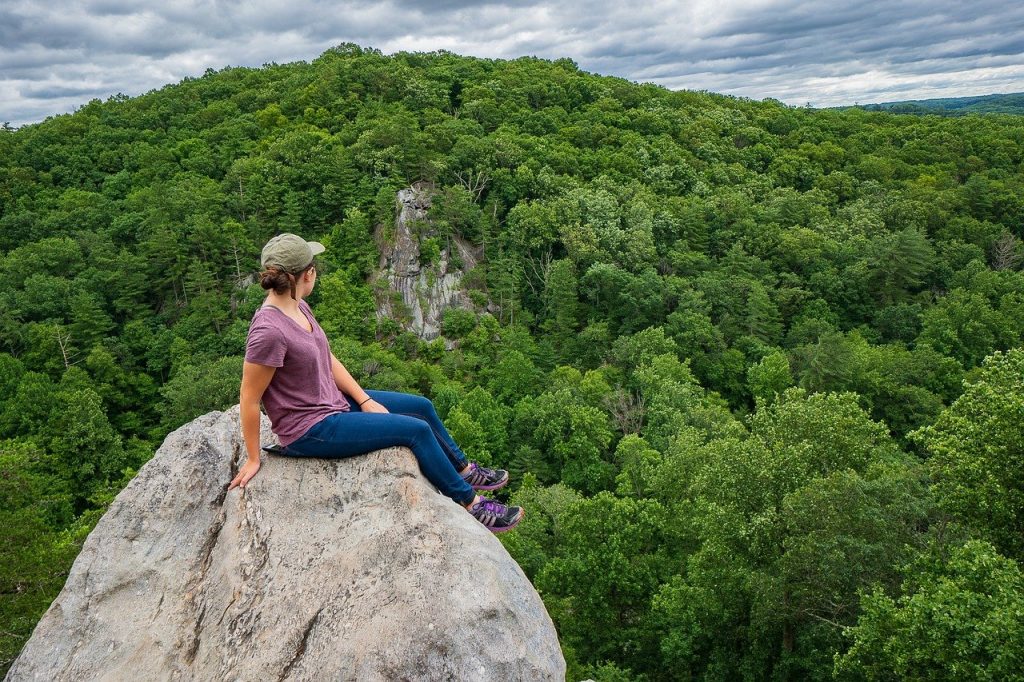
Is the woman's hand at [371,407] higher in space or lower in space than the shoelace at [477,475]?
higher

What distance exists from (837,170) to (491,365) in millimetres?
67848

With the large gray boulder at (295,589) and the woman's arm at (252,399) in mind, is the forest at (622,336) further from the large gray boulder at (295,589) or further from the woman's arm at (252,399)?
the woman's arm at (252,399)

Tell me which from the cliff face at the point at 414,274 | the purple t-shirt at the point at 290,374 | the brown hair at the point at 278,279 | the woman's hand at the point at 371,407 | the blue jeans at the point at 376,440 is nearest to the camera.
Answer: the purple t-shirt at the point at 290,374

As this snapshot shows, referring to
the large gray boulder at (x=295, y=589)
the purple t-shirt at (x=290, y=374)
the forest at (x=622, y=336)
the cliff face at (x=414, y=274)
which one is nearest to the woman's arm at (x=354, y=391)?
the purple t-shirt at (x=290, y=374)

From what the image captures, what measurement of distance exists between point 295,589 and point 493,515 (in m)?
2.20

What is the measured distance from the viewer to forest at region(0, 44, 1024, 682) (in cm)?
1493

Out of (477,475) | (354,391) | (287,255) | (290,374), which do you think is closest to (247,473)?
(290,374)

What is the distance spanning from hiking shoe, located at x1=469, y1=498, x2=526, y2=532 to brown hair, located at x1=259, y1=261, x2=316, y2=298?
2.96 metres

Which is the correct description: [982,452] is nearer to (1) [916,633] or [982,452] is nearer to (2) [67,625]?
(1) [916,633]

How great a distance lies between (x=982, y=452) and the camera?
1263cm

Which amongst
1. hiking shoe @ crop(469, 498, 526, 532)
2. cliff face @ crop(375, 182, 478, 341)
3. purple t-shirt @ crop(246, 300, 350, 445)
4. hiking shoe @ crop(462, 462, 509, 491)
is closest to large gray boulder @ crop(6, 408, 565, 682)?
purple t-shirt @ crop(246, 300, 350, 445)

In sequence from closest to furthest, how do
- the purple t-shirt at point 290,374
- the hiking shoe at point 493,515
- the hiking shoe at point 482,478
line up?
the purple t-shirt at point 290,374 → the hiking shoe at point 493,515 → the hiking shoe at point 482,478

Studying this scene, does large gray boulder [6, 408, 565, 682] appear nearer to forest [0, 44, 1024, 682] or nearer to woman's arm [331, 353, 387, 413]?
woman's arm [331, 353, 387, 413]

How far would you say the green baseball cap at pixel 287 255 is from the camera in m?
5.63
